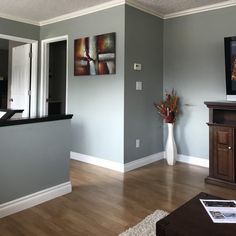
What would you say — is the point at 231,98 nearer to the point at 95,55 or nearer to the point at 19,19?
the point at 95,55

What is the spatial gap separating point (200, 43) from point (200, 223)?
3.22m

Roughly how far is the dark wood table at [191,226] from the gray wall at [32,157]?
1.54 metres

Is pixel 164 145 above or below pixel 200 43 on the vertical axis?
below

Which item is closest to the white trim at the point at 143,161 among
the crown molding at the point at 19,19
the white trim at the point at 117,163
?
the white trim at the point at 117,163

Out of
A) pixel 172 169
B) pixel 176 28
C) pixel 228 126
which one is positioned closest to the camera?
pixel 228 126

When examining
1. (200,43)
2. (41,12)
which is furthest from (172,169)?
(41,12)

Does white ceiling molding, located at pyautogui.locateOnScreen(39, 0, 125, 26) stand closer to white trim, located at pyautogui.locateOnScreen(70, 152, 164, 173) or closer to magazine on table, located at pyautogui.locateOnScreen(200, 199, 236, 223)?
white trim, located at pyautogui.locateOnScreen(70, 152, 164, 173)

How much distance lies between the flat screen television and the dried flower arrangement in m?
0.87

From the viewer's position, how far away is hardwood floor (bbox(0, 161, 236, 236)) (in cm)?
220

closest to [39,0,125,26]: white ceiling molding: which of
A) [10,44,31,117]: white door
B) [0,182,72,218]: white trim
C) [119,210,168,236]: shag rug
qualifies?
[10,44,31,117]: white door

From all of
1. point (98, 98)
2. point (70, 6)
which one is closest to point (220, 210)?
point (98, 98)

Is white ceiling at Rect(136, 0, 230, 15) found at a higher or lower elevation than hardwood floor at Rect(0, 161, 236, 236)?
higher

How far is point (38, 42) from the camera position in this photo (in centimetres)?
497

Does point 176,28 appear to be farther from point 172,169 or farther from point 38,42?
point 38,42
